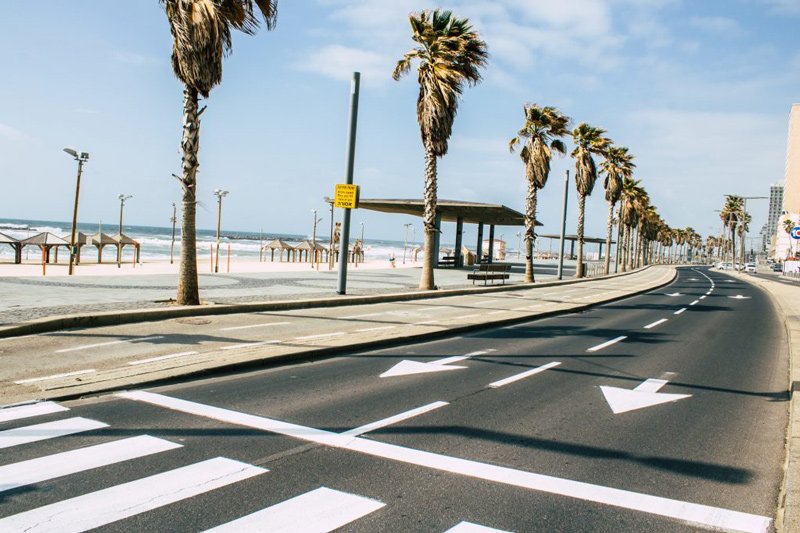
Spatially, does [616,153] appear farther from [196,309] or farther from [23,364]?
[23,364]

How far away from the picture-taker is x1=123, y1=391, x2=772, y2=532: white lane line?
13.7 feet

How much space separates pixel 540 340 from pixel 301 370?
5910mm

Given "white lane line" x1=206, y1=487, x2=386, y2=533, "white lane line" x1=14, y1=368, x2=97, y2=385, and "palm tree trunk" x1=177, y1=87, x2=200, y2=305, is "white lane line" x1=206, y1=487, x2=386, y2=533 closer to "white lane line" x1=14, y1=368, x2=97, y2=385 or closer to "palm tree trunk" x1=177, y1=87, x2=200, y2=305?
"white lane line" x1=14, y1=368, x2=97, y2=385

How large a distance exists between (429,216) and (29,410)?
18428 millimetres

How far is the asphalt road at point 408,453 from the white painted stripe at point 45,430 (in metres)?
0.02

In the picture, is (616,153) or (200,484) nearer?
(200,484)

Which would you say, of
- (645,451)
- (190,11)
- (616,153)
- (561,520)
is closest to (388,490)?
(561,520)

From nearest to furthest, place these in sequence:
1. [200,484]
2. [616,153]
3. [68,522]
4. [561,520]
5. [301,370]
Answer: [68,522], [561,520], [200,484], [301,370], [616,153]

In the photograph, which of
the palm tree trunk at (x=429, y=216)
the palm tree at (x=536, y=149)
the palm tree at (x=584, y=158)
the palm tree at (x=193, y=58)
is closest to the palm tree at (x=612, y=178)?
the palm tree at (x=584, y=158)

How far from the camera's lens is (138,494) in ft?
13.5

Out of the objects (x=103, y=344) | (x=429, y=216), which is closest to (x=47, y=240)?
(x=429, y=216)

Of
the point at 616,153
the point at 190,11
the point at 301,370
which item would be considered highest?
the point at 616,153

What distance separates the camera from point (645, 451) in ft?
18.4

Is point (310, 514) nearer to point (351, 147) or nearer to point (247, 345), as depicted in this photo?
point (247, 345)
